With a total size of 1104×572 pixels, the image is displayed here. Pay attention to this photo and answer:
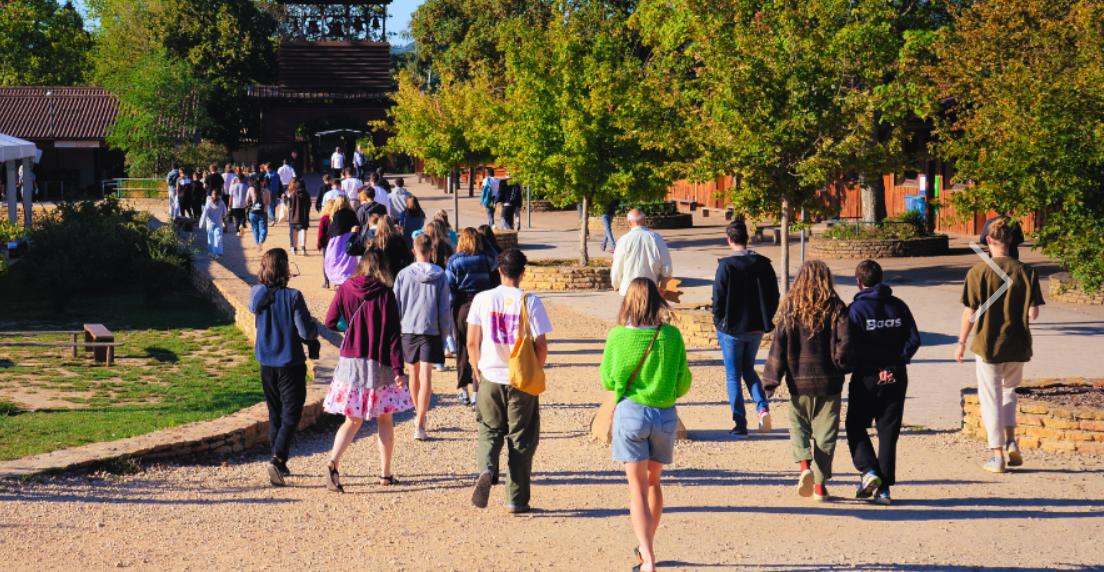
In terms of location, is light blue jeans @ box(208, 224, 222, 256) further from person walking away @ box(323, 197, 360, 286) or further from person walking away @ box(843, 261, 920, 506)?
person walking away @ box(843, 261, 920, 506)

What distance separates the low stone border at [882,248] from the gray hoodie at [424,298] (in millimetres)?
16818

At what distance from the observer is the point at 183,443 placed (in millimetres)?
9422

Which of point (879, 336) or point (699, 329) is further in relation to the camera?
point (699, 329)

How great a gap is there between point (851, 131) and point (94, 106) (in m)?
41.9

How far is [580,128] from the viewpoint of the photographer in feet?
66.2

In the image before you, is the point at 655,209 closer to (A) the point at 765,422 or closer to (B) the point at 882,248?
(B) the point at 882,248

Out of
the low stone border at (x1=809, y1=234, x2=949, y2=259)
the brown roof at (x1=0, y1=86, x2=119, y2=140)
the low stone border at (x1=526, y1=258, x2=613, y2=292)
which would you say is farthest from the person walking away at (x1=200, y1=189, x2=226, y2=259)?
the brown roof at (x1=0, y1=86, x2=119, y2=140)

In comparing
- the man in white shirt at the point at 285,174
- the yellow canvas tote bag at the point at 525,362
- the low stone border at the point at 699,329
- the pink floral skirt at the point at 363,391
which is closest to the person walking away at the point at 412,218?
the low stone border at the point at 699,329

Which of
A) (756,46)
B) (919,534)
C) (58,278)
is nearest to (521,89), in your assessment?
(756,46)

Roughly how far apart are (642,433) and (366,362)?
8.04 ft

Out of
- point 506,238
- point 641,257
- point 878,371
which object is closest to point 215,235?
point 506,238

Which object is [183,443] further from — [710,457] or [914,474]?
[914,474]

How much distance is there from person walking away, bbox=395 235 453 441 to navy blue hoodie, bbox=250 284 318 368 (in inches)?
49.1

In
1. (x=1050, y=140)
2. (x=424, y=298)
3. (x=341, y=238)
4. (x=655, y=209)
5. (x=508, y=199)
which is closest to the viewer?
(x=424, y=298)
